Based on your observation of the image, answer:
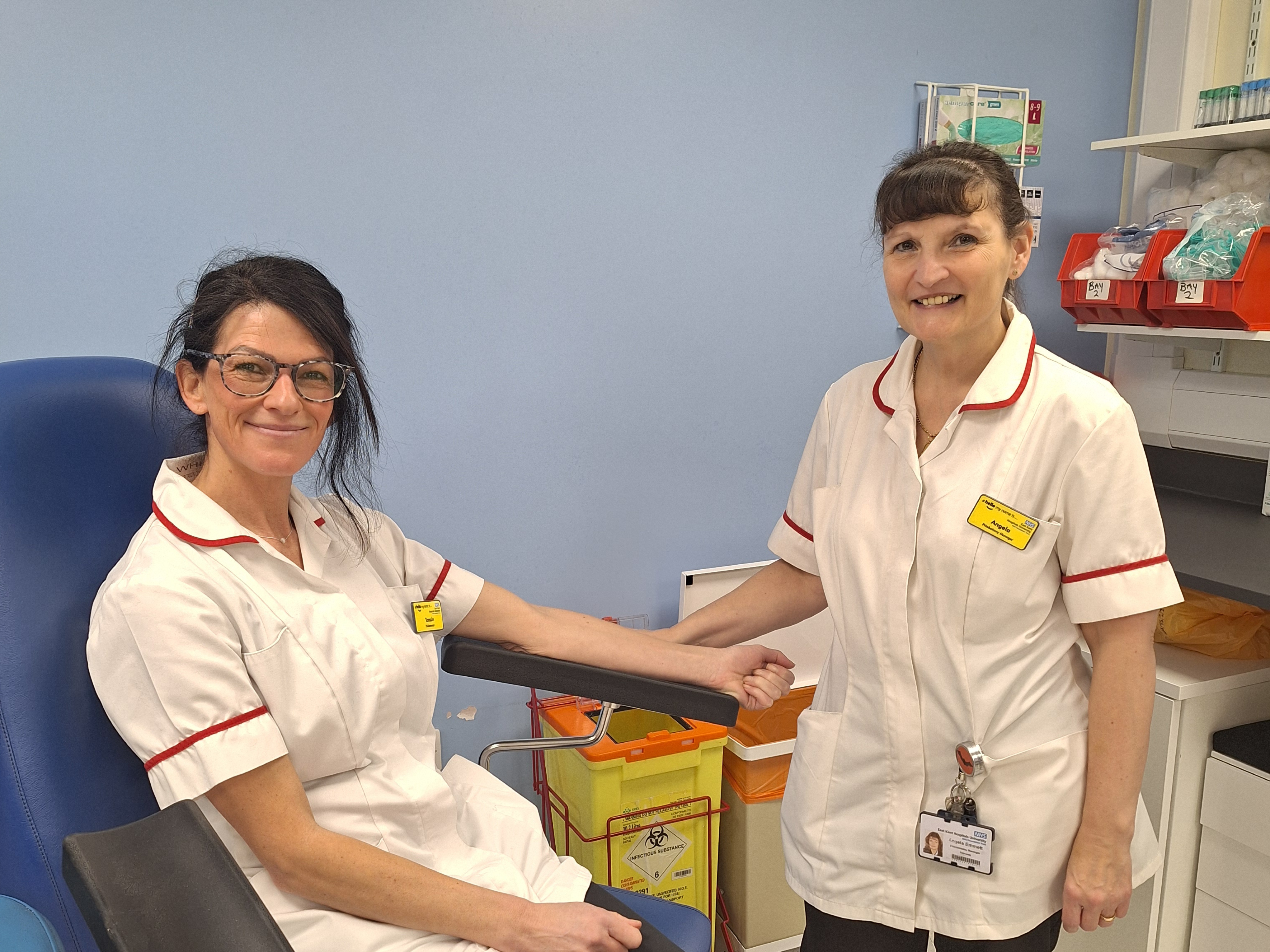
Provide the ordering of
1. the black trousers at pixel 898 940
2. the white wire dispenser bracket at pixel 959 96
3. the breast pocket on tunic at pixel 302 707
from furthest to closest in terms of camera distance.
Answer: the white wire dispenser bracket at pixel 959 96 → the black trousers at pixel 898 940 → the breast pocket on tunic at pixel 302 707

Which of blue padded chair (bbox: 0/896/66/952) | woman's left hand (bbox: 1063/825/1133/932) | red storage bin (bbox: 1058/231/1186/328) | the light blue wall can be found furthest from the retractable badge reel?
red storage bin (bbox: 1058/231/1186/328)

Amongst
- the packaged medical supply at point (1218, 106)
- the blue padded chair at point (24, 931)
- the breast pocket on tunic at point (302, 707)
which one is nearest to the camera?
the blue padded chair at point (24, 931)

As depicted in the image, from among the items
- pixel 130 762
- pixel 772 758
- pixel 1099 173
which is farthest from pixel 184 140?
pixel 1099 173

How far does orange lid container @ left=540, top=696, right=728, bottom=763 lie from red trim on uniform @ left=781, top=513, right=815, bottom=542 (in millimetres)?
561

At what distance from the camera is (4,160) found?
1.74m

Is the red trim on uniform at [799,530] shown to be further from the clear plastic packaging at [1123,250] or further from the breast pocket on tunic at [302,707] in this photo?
the clear plastic packaging at [1123,250]

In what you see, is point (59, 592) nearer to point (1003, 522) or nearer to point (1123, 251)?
point (1003, 522)

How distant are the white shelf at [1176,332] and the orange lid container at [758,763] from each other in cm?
120

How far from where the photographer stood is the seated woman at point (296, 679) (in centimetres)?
107

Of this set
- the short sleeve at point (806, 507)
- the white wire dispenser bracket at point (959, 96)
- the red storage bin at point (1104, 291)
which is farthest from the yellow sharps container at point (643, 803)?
the white wire dispenser bracket at point (959, 96)

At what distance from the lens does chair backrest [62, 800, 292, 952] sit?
79 centimetres

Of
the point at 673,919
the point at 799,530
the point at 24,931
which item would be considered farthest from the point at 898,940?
the point at 24,931

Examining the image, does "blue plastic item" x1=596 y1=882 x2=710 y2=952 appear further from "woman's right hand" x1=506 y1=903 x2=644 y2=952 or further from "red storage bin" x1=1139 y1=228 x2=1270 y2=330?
"red storage bin" x1=1139 y1=228 x2=1270 y2=330

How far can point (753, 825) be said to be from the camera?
2209 mm
